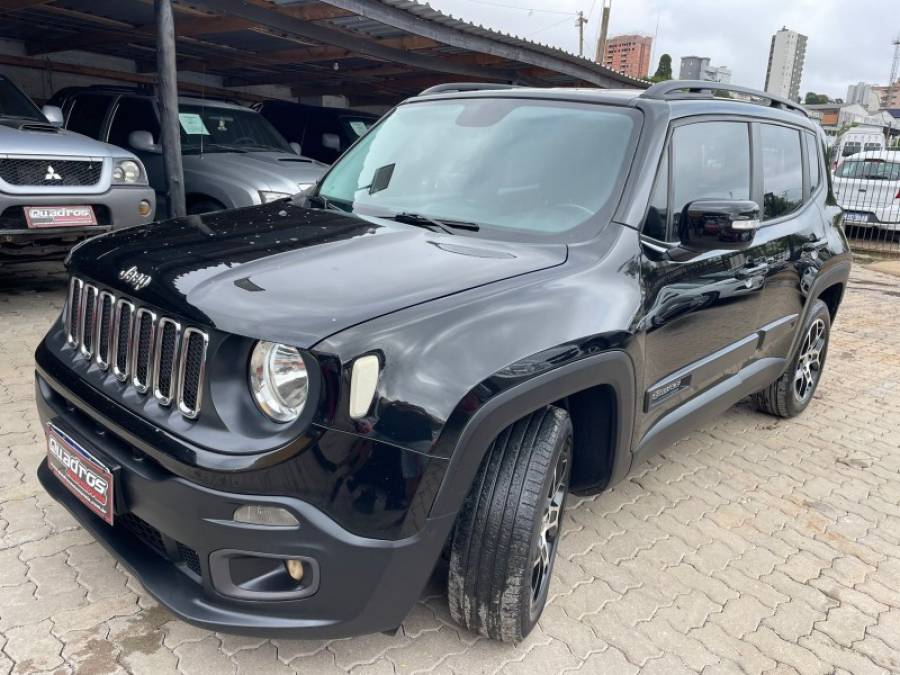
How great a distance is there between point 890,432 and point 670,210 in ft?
9.90

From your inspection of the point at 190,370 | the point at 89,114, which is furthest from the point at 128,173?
the point at 190,370

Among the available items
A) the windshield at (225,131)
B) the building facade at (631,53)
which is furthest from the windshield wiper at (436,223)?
the building facade at (631,53)

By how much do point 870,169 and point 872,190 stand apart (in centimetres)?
41

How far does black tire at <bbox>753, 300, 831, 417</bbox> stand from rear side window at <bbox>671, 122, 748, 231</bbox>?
4.46 feet

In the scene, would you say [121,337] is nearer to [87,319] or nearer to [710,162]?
[87,319]

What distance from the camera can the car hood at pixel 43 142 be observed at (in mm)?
4887

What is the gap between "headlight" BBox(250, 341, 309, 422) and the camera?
1.80 m

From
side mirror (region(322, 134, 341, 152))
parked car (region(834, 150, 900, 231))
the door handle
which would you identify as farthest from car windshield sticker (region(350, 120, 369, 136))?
parked car (region(834, 150, 900, 231))

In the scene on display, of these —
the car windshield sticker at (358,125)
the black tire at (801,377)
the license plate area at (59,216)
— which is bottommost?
the black tire at (801,377)

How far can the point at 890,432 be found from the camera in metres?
4.68

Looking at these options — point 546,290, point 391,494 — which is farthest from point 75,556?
point 546,290

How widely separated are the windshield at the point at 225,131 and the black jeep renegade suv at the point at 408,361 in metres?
4.70

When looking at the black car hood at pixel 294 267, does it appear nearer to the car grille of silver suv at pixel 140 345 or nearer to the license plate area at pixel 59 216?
the car grille of silver suv at pixel 140 345

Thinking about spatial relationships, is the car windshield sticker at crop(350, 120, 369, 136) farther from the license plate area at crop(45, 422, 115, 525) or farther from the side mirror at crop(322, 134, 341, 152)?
the license plate area at crop(45, 422, 115, 525)
